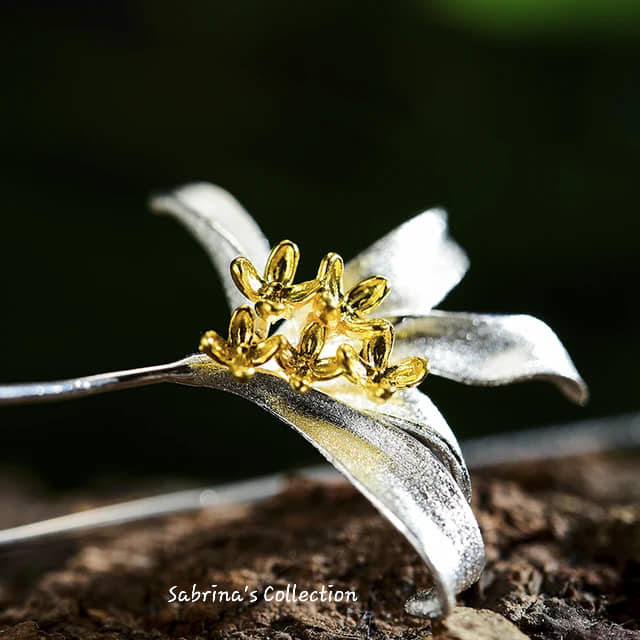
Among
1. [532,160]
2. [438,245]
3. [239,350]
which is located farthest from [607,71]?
[239,350]

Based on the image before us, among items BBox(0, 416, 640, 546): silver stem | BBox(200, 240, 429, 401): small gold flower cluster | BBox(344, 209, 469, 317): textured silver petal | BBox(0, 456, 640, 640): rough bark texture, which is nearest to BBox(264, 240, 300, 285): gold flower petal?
BBox(200, 240, 429, 401): small gold flower cluster

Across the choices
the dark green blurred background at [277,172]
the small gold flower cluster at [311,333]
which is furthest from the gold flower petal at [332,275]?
the dark green blurred background at [277,172]

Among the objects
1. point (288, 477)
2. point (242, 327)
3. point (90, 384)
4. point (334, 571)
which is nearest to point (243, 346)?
point (242, 327)

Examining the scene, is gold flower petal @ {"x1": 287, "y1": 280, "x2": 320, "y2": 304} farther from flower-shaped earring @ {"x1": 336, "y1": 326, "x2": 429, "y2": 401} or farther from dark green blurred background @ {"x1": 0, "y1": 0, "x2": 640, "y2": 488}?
dark green blurred background @ {"x1": 0, "y1": 0, "x2": 640, "y2": 488}

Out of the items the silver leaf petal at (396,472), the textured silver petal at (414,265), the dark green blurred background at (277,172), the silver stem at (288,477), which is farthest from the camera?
the dark green blurred background at (277,172)

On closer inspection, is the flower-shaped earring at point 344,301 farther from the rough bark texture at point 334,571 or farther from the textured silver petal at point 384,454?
the rough bark texture at point 334,571

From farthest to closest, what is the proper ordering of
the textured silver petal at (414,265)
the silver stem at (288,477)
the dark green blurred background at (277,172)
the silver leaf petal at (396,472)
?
the dark green blurred background at (277,172), the silver stem at (288,477), the textured silver petal at (414,265), the silver leaf petal at (396,472)

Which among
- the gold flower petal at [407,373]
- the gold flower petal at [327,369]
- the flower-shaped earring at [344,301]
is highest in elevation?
the flower-shaped earring at [344,301]
